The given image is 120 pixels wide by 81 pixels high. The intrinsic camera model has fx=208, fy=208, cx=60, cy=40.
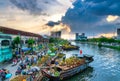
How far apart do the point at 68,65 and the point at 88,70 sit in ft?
34.5

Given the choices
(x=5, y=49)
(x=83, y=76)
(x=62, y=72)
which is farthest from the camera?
(x=5, y=49)

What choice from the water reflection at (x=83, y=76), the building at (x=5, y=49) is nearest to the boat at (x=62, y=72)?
the water reflection at (x=83, y=76)

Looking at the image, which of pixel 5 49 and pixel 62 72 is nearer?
pixel 62 72

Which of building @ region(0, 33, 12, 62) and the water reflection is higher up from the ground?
building @ region(0, 33, 12, 62)

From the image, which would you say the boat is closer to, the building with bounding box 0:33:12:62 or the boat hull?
the boat hull

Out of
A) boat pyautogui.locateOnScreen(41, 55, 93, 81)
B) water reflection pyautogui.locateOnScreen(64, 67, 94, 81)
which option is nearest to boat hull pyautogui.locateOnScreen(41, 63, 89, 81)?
boat pyautogui.locateOnScreen(41, 55, 93, 81)

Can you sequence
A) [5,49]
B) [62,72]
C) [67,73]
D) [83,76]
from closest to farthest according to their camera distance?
[62,72] → [67,73] → [83,76] → [5,49]

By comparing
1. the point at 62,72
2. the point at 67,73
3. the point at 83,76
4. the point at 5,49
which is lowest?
the point at 83,76

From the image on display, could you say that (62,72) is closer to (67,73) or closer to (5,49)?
(67,73)

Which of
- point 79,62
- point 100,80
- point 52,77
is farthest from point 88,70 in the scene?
point 52,77

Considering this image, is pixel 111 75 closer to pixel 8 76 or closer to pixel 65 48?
pixel 8 76

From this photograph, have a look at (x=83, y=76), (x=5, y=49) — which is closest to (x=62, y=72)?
(x=83, y=76)

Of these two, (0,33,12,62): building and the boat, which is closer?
the boat

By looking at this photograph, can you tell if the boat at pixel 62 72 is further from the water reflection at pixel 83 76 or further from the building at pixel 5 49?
the building at pixel 5 49
